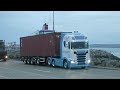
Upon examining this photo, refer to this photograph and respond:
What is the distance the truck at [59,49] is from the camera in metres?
30.3

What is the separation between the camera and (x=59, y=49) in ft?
108

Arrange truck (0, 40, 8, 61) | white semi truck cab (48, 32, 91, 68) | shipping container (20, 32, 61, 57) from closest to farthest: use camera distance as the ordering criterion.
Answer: white semi truck cab (48, 32, 91, 68) < shipping container (20, 32, 61, 57) < truck (0, 40, 8, 61)

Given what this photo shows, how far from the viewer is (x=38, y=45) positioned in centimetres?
3747

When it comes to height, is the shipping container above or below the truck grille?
above

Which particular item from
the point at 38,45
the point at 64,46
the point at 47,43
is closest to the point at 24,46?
the point at 38,45

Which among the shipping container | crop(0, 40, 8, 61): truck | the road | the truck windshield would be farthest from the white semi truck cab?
crop(0, 40, 8, 61): truck

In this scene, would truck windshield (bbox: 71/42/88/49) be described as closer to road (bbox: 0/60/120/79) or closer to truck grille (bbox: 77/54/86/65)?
Result: truck grille (bbox: 77/54/86/65)

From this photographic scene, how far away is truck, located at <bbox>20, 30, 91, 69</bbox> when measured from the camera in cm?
3033

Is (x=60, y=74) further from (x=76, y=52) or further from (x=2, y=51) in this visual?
(x=2, y=51)

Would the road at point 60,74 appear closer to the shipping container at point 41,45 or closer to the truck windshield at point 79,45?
the truck windshield at point 79,45

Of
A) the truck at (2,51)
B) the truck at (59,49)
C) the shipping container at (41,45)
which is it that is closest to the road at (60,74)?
the truck at (59,49)
